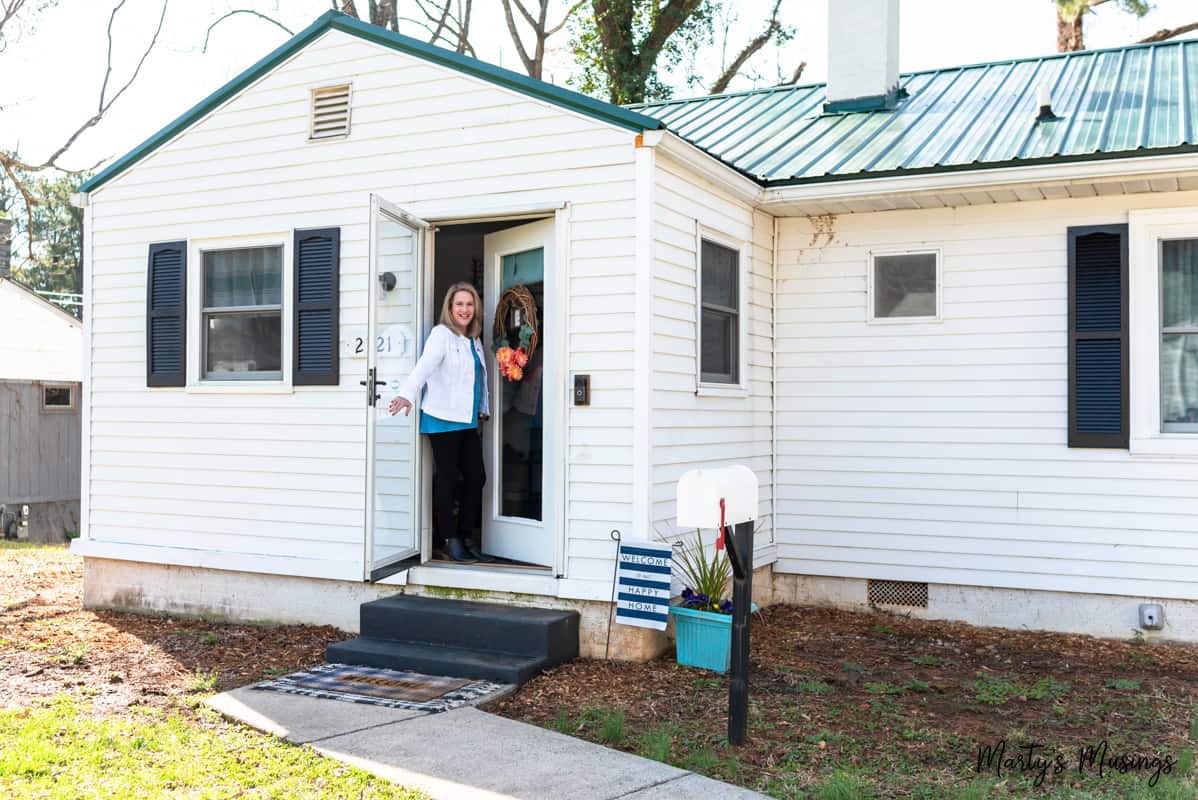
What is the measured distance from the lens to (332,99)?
22.7 ft

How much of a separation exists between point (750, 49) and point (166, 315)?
15.0 metres

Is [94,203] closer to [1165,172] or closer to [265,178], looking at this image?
[265,178]

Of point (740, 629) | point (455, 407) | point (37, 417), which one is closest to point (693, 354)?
point (455, 407)

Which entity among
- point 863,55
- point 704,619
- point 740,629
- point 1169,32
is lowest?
point 704,619

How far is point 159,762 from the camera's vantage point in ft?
14.1

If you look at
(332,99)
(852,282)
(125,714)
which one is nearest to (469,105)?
(332,99)

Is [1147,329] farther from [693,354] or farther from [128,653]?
[128,653]

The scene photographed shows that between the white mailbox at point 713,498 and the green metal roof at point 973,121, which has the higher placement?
the green metal roof at point 973,121

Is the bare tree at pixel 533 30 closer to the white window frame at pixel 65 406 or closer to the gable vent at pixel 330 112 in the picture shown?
the white window frame at pixel 65 406

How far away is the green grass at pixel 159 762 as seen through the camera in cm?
394

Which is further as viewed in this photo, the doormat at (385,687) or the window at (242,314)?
the window at (242,314)

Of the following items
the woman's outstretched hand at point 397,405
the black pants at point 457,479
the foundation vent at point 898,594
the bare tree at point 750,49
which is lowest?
the foundation vent at point 898,594

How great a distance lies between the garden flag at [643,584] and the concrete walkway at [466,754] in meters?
1.10

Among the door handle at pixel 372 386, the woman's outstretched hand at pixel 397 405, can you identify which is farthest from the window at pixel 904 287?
the door handle at pixel 372 386
